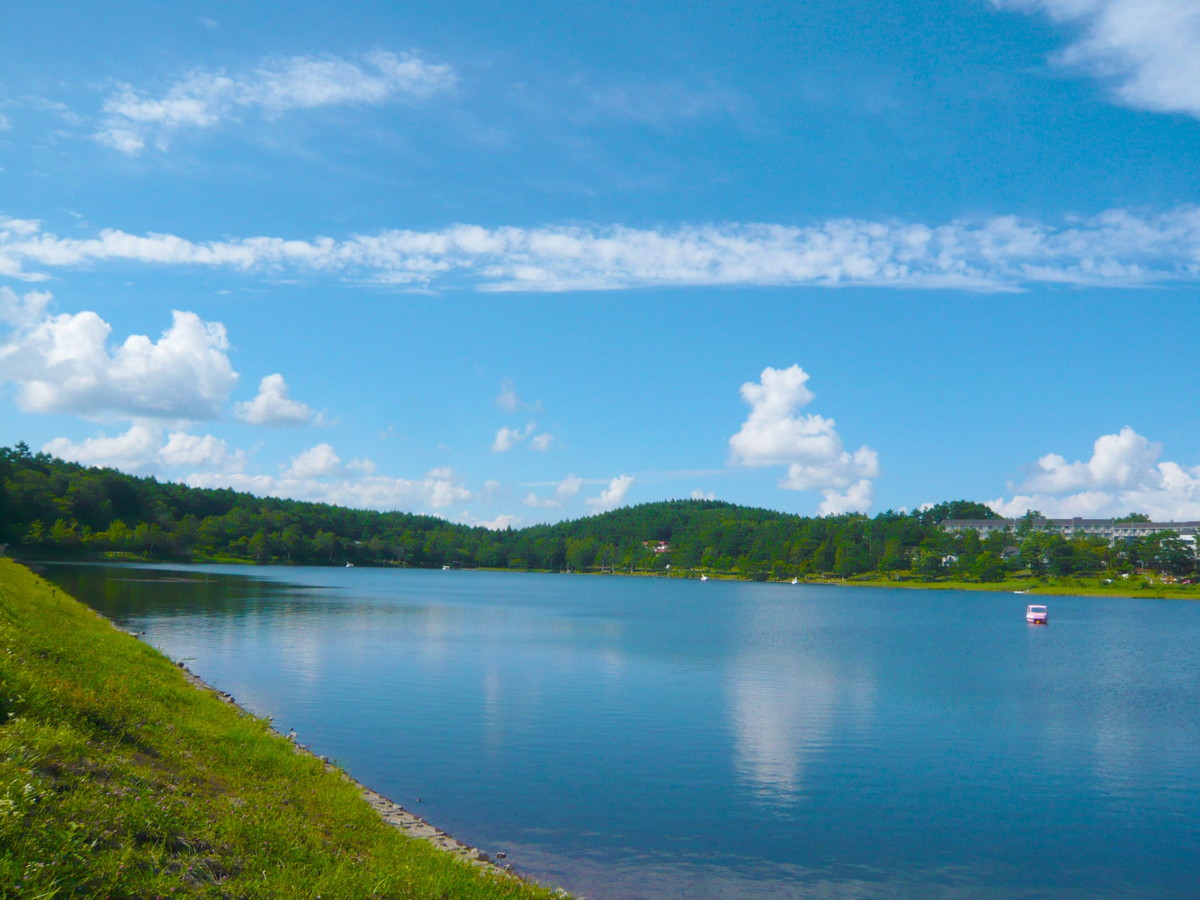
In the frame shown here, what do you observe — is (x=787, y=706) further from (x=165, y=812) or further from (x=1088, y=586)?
(x=1088, y=586)

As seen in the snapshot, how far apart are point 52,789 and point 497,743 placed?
18.0m

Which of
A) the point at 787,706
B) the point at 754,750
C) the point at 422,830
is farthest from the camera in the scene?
the point at 787,706

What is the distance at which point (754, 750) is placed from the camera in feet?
91.0

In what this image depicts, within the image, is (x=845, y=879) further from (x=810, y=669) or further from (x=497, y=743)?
(x=810, y=669)

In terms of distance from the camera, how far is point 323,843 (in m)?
13.1

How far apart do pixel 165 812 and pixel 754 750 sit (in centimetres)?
2018

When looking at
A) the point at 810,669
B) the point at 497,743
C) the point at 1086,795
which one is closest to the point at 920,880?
the point at 1086,795

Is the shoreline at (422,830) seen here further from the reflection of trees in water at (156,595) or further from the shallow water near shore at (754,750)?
the reflection of trees in water at (156,595)

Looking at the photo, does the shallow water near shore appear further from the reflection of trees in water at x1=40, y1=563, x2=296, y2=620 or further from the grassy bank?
the reflection of trees in water at x1=40, y1=563, x2=296, y2=620

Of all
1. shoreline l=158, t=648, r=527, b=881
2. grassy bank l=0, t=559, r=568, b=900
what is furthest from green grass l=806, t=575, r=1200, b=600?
grassy bank l=0, t=559, r=568, b=900

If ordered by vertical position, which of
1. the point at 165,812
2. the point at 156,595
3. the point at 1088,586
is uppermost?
the point at 165,812

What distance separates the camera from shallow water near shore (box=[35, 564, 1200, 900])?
18.0 meters

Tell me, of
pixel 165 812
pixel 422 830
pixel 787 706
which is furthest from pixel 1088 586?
pixel 165 812

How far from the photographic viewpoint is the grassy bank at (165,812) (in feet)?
30.0
